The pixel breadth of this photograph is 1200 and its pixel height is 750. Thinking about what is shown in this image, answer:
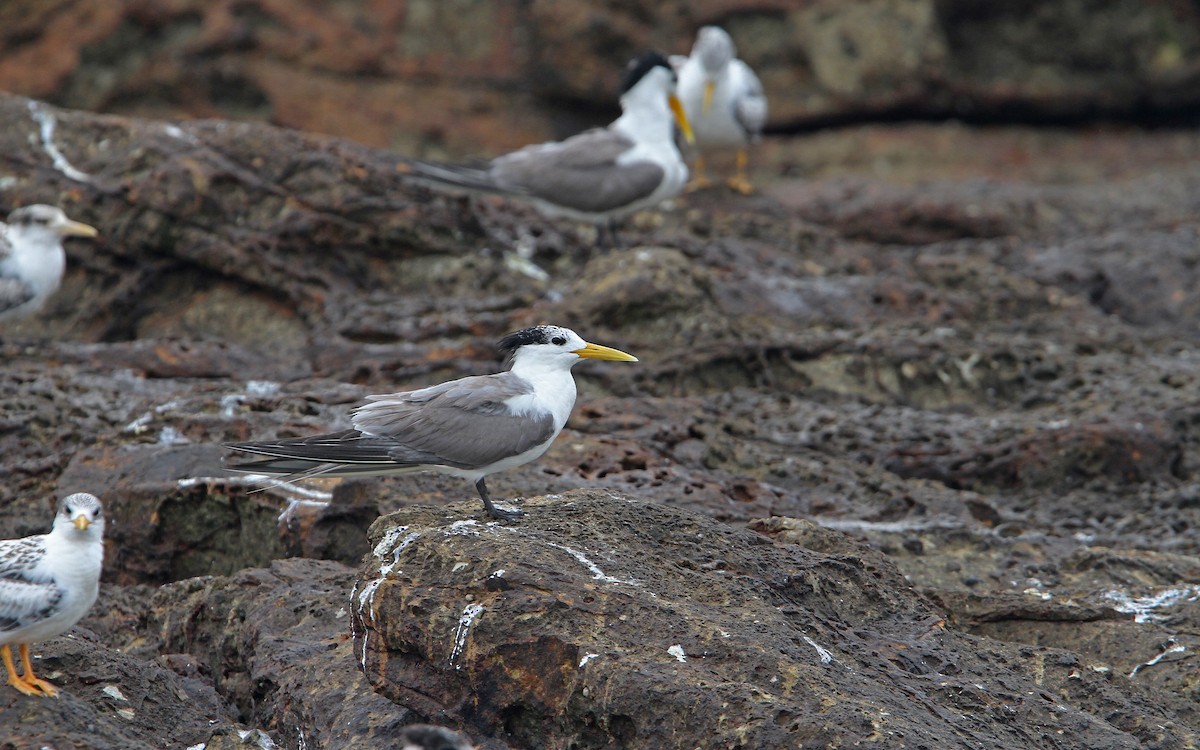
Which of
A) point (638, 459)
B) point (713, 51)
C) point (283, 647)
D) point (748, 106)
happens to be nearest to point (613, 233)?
point (713, 51)

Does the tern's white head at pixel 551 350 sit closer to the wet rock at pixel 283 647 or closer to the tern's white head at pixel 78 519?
the wet rock at pixel 283 647

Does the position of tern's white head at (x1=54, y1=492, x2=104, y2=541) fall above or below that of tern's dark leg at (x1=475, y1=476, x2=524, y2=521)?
above

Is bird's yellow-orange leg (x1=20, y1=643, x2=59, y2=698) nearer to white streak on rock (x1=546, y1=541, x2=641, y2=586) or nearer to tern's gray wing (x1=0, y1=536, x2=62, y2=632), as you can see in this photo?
tern's gray wing (x1=0, y1=536, x2=62, y2=632)

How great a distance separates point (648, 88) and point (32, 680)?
6.91 meters

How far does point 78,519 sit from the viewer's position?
465 cm

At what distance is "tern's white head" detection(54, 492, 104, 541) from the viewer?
466 centimetres

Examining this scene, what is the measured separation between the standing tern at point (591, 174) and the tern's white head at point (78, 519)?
15.8 ft

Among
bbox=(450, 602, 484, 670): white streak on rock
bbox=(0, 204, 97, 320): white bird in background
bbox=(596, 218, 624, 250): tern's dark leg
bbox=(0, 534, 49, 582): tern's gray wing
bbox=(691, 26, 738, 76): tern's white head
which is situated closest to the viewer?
bbox=(450, 602, 484, 670): white streak on rock

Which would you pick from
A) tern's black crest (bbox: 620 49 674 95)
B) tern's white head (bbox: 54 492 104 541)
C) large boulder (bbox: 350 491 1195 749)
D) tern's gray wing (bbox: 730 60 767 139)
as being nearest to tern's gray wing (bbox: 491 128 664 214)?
tern's black crest (bbox: 620 49 674 95)

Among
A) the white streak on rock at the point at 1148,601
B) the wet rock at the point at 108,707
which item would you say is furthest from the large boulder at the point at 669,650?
the white streak on rock at the point at 1148,601

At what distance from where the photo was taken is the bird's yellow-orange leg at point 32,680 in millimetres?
4410

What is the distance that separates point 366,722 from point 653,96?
6.72 metres

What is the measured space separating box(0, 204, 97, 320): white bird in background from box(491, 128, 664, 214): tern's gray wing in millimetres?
2800

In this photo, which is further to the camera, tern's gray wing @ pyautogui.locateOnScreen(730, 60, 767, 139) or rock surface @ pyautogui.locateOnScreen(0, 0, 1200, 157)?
rock surface @ pyautogui.locateOnScreen(0, 0, 1200, 157)
